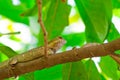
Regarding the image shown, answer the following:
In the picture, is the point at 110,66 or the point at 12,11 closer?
the point at 110,66

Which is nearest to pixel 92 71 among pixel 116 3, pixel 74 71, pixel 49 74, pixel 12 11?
pixel 74 71

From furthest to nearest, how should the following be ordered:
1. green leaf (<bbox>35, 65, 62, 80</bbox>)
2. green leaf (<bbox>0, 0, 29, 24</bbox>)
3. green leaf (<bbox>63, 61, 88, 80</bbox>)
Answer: green leaf (<bbox>0, 0, 29, 24</bbox>) < green leaf (<bbox>35, 65, 62, 80</bbox>) < green leaf (<bbox>63, 61, 88, 80</bbox>)

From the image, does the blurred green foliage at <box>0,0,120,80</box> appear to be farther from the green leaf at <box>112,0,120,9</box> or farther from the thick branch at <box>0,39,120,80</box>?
the thick branch at <box>0,39,120,80</box>

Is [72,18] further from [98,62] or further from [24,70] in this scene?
[24,70]

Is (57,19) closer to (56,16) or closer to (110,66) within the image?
(56,16)

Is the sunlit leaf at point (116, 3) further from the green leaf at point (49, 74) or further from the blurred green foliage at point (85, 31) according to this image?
the green leaf at point (49, 74)

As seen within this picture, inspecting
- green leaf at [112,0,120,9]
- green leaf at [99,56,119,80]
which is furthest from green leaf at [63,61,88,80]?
green leaf at [112,0,120,9]

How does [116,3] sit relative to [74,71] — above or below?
above
